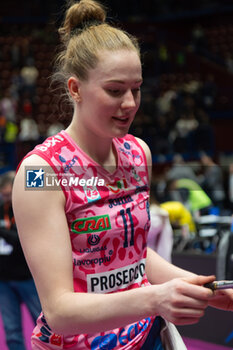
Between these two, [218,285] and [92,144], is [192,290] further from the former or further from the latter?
[92,144]

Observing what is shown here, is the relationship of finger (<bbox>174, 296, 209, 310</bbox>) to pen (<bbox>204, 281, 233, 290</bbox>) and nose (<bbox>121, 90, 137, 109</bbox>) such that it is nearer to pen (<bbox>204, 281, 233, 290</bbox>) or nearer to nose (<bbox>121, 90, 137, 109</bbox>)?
pen (<bbox>204, 281, 233, 290</bbox>)

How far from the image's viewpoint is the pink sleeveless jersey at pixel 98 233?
4.12ft

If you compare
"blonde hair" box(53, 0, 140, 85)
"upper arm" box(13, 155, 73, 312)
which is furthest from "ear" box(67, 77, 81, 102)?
"upper arm" box(13, 155, 73, 312)

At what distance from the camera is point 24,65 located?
14750 millimetres

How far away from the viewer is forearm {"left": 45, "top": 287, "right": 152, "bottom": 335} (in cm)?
107

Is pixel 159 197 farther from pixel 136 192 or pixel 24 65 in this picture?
pixel 24 65

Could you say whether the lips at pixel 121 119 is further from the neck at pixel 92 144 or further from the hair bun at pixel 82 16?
the hair bun at pixel 82 16

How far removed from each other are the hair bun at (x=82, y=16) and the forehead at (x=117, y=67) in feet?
0.74

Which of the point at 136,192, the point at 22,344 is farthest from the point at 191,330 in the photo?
the point at 136,192

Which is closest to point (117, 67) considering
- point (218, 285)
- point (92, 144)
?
point (92, 144)

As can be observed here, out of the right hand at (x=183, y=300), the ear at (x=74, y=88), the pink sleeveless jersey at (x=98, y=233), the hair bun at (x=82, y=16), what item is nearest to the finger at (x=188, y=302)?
the right hand at (x=183, y=300)

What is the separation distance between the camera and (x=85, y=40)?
1.36 metres

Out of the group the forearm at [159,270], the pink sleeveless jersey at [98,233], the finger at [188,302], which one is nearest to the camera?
the finger at [188,302]

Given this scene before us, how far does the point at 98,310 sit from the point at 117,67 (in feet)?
1.80
